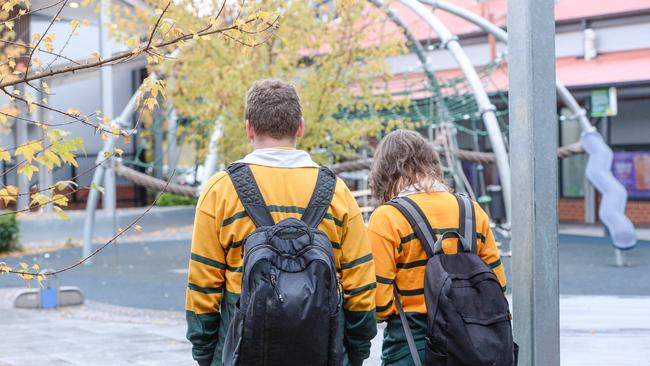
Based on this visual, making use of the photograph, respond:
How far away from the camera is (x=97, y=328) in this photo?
32.3 feet

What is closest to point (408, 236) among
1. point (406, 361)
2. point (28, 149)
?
point (406, 361)

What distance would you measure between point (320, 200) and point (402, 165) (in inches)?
25.4

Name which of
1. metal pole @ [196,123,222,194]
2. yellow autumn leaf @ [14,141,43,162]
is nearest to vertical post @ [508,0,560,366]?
yellow autumn leaf @ [14,141,43,162]

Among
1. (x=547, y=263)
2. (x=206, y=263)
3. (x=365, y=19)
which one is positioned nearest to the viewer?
(x=206, y=263)

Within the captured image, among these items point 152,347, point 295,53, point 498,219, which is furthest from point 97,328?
point 498,219

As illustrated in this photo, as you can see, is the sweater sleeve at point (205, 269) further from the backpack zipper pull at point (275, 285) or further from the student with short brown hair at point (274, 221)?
the backpack zipper pull at point (275, 285)

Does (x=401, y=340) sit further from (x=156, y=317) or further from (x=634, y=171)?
(x=634, y=171)

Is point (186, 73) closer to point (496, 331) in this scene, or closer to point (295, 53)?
point (295, 53)

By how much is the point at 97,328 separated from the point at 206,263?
7.10 meters

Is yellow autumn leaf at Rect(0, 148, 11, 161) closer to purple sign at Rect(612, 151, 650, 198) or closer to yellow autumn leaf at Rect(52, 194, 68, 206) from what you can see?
yellow autumn leaf at Rect(52, 194, 68, 206)

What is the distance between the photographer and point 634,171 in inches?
874

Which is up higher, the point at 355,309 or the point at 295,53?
the point at 295,53

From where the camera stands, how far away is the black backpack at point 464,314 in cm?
327

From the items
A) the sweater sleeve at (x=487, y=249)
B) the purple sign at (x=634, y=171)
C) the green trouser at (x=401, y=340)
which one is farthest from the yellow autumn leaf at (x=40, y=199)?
the purple sign at (x=634, y=171)
